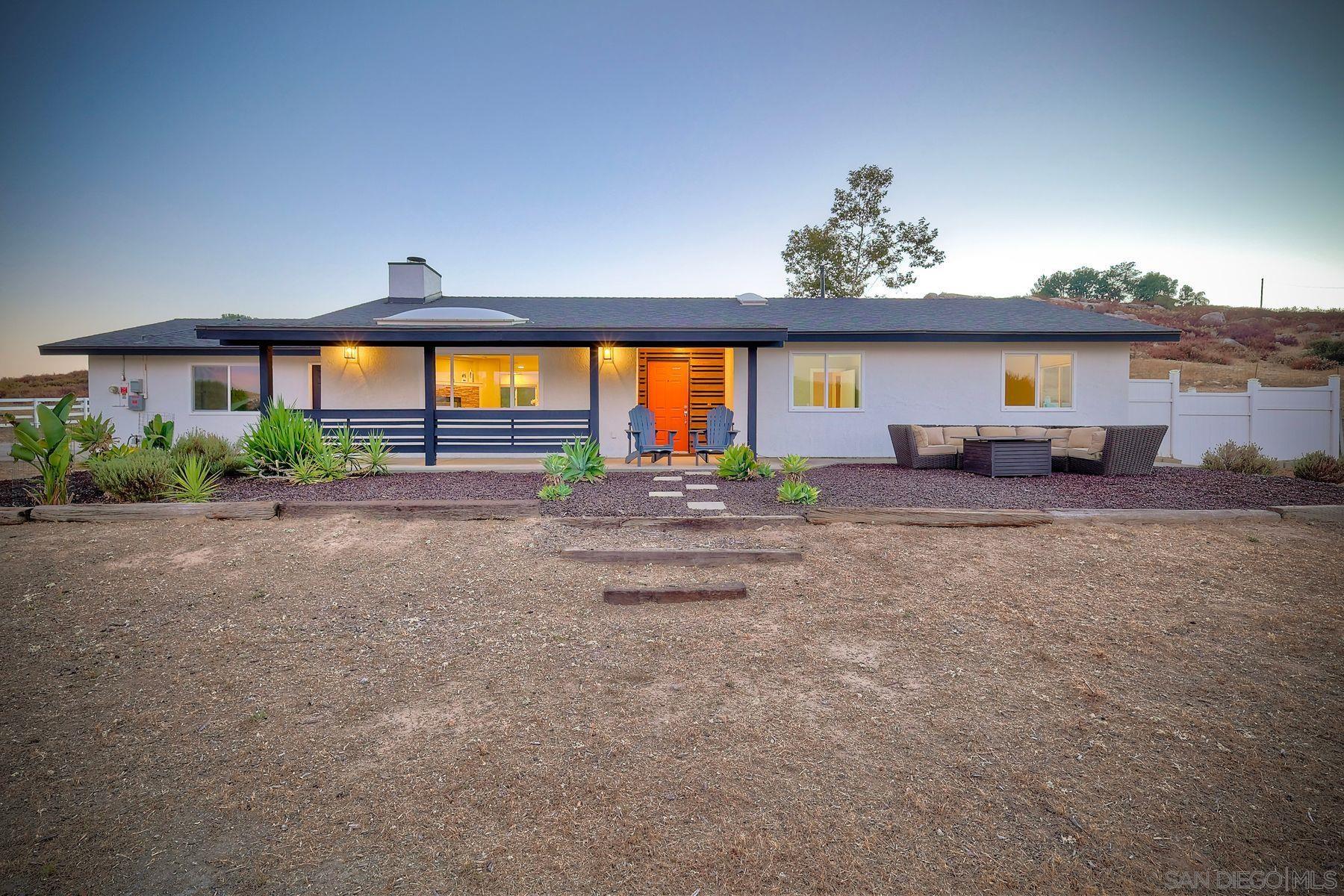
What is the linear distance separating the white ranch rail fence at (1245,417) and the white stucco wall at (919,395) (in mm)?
634

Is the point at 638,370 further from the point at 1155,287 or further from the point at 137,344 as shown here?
the point at 1155,287

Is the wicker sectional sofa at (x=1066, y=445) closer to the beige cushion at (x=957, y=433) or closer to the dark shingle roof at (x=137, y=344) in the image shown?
the beige cushion at (x=957, y=433)

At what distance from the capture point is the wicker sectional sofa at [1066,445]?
8.88m

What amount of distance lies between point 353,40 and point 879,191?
66.2ft

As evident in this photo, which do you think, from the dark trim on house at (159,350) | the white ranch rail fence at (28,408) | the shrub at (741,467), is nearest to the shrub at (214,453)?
the dark trim on house at (159,350)

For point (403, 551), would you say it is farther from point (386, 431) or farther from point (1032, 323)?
point (1032, 323)

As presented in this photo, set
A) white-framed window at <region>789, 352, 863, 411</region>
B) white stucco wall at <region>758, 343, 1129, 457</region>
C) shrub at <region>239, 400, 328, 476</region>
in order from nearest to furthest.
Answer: shrub at <region>239, 400, 328, 476</region>, white stucco wall at <region>758, 343, 1129, 457</region>, white-framed window at <region>789, 352, 863, 411</region>

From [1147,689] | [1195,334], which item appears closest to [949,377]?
[1147,689]

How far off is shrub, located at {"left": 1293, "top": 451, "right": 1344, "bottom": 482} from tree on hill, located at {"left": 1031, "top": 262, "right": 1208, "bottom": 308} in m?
46.6

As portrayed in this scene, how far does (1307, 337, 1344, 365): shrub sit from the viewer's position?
26.8 meters

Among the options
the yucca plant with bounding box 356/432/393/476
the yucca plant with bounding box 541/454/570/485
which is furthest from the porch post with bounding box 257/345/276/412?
the yucca plant with bounding box 541/454/570/485

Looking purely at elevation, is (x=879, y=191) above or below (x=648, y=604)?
above

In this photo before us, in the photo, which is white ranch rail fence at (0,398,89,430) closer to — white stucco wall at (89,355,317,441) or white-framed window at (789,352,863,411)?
white stucco wall at (89,355,317,441)

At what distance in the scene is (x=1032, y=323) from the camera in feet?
38.2
